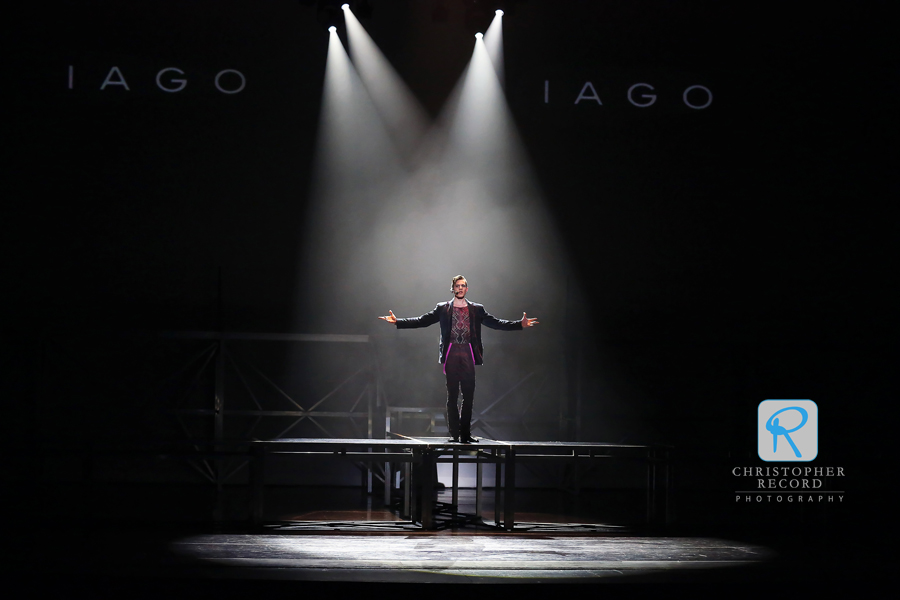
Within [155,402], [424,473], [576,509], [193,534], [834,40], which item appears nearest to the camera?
[193,534]

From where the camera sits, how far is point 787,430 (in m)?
8.86

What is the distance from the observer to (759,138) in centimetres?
1065

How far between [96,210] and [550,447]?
691 cm

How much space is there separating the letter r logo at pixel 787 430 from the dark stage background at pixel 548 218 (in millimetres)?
375

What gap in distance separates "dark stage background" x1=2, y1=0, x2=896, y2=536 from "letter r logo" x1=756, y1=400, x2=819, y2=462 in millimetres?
375

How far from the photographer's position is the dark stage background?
9961mm

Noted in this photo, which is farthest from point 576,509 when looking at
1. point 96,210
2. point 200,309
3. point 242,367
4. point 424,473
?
point 96,210

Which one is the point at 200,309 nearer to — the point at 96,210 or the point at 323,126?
the point at 96,210

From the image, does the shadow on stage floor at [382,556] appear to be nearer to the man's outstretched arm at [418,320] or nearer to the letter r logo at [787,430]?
the letter r logo at [787,430]

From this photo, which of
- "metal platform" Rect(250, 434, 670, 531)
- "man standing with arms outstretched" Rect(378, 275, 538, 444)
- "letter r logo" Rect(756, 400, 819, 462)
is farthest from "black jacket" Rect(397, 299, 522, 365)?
"letter r logo" Rect(756, 400, 819, 462)

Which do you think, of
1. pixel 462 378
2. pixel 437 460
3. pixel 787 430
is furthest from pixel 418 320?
pixel 787 430

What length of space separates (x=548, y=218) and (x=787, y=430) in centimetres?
413

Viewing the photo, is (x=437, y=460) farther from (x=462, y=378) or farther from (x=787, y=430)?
(x=787, y=430)

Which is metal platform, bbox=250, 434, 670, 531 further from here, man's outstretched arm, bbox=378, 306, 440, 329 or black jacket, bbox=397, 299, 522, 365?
man's outstretched arm, bbox=378, 306, 440, 329
